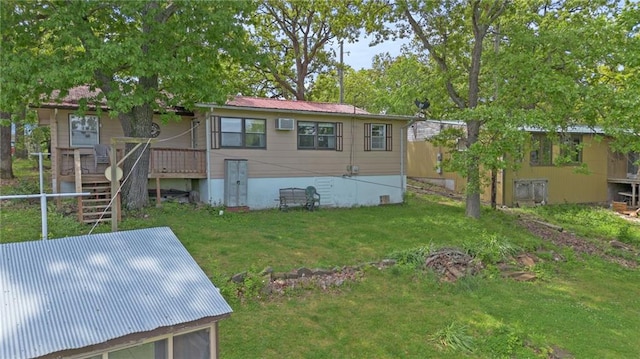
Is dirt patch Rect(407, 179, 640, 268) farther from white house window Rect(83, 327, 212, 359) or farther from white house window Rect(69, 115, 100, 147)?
white house window Rect(69, 115, 100, 147)

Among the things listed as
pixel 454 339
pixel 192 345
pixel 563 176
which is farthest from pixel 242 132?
pixel 563 176

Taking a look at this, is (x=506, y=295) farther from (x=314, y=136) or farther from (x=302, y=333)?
(x=314, y=136)

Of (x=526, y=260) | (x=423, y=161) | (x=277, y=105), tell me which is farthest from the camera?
(x=423, y=161)

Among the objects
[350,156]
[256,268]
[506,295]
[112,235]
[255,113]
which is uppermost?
[255,113]

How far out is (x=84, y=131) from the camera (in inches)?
472

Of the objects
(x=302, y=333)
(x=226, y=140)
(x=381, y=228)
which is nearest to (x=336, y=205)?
(x=381, y=228)

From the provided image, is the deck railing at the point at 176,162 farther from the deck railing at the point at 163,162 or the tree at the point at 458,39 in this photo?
the tree at the point at 458,39

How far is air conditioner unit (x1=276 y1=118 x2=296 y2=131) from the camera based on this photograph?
13.2m

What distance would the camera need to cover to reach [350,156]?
14.8 meters

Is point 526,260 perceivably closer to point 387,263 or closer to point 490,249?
point 490,249

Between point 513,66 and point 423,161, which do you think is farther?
point 423,161

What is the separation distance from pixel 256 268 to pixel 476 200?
8698 mm

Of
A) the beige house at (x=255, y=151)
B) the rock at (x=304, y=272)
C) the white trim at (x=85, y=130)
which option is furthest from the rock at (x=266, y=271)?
the white trim at (x=85, y=130)

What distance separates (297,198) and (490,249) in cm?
637
